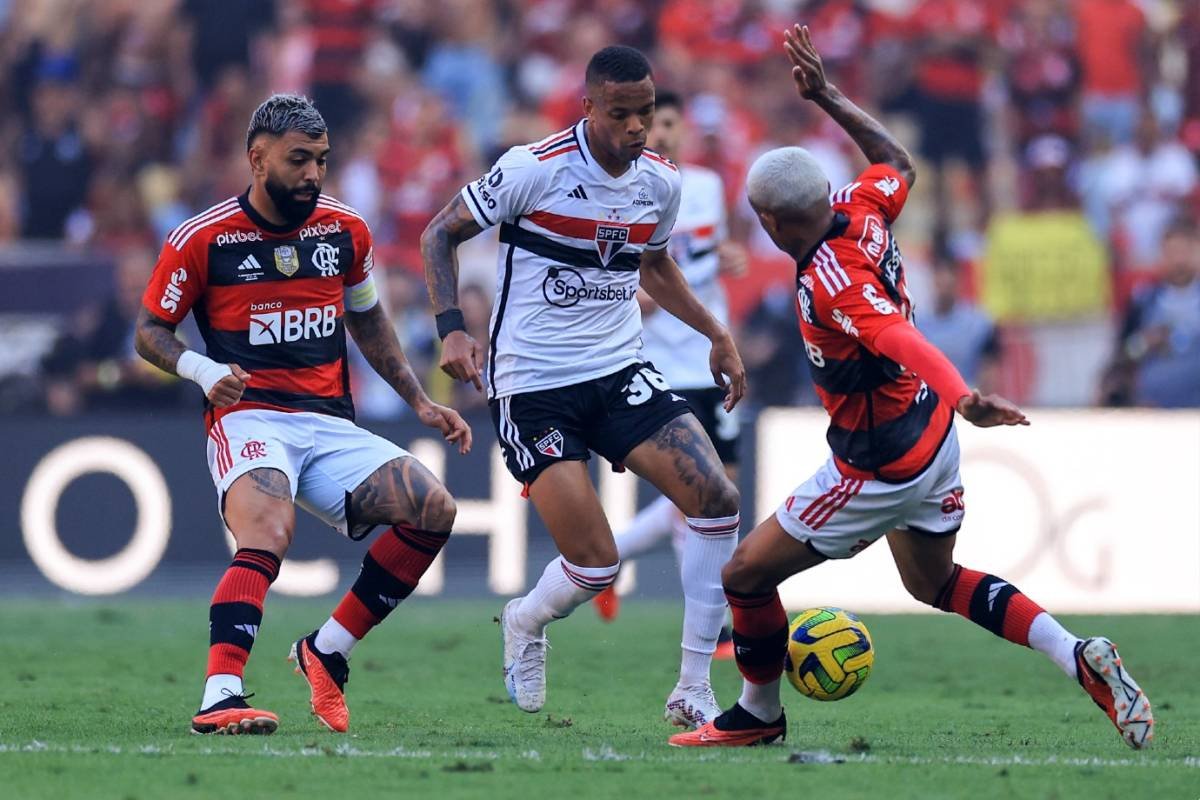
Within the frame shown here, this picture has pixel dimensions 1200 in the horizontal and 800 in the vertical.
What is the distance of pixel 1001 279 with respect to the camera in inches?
618

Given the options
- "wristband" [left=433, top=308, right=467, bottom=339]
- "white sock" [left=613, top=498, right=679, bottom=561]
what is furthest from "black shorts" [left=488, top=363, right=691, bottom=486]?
"white sock" [left=613, top=498, right=679, bottom=561]

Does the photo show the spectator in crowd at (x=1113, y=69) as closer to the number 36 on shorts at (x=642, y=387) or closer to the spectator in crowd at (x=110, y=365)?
the spectator in crowd at (x=110, y=365)

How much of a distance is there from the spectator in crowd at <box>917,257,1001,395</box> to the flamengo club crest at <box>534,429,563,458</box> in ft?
26.1

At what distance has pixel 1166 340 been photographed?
14.3 metres

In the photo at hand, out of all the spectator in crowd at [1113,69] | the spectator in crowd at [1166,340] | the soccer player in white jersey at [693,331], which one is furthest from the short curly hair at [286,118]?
the spectator in crowd at [1113,69]

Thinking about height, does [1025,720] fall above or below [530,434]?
below

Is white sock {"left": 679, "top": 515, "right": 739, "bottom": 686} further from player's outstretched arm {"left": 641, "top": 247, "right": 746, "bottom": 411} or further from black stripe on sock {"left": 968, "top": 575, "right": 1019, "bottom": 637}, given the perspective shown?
black stripe on sock {"left": 968, "top": 575, "right": 1019, "bottom": 637}

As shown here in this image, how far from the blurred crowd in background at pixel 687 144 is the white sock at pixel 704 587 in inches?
284

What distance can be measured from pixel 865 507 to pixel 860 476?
11 cm

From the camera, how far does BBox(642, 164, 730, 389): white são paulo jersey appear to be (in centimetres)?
1043

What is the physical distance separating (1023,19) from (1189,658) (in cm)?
820

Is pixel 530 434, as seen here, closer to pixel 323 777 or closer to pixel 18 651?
pixel 323 777

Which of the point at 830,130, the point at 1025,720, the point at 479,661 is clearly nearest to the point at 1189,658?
the point at 1025,720

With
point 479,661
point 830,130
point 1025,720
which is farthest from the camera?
point 830,130
